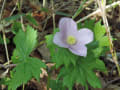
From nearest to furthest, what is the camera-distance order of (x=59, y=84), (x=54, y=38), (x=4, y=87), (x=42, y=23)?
(x=54, y=38)
(x=59, y=84)
(x=4, y=87)
(x=42, y=23)

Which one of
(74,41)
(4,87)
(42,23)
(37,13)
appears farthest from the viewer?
(37,13)

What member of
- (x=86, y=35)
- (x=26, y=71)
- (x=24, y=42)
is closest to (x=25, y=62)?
(x=26, y=71)

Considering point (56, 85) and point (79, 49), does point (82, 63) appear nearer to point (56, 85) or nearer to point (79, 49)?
point (79, 49)

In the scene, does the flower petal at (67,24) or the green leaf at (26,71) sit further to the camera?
the green leaf at (26,71)

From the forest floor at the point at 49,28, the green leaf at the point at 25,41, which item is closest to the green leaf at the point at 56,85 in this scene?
the forest floor at the point at 49,28

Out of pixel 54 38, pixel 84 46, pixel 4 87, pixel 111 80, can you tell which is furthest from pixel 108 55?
pixel 4 87

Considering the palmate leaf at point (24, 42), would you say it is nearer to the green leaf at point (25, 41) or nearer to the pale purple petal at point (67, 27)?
the green leaf at point (25, 41)

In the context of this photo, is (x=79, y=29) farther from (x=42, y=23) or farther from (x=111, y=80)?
(x=42, y=23)
